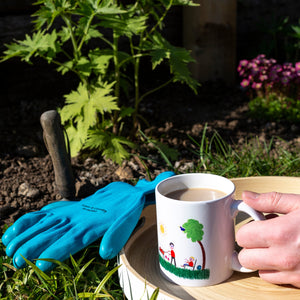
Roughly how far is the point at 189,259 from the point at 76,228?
0.37m

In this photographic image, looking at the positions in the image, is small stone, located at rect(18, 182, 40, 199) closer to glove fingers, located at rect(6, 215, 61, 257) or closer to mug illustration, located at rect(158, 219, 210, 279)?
glove fingers, located at rect(6, 215, 61, 257)

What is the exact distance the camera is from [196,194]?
42.0 inches

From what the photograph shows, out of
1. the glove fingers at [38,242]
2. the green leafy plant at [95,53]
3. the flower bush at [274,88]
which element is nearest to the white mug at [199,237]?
the glove fingers at [38,242]

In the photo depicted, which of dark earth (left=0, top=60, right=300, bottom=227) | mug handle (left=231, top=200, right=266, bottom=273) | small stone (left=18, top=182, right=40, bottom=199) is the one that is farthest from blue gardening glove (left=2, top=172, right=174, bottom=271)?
small stone (left=18, top=182, right=40, bottom=199)

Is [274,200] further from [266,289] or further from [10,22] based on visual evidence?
[10,22]

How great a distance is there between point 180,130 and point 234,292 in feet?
5.90

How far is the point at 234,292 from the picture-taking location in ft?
3.28

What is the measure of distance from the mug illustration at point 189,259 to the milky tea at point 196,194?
3.6 inches

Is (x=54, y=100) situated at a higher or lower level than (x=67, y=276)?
higher

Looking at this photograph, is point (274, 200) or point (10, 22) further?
point (10, 22)

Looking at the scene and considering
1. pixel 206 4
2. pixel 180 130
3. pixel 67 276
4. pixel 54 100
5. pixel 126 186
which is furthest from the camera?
pixel 206 4

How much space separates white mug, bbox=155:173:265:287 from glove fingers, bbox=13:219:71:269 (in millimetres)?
330

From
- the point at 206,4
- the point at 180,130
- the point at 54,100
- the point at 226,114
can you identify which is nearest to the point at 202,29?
the point at 206,4

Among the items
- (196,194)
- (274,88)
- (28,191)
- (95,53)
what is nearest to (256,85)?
(274,88)
